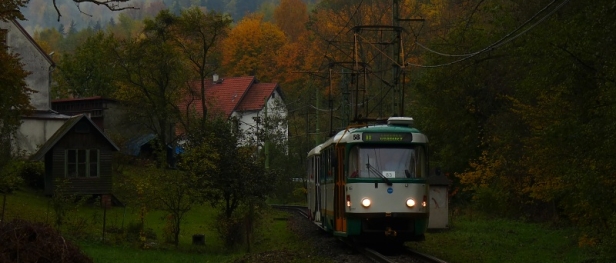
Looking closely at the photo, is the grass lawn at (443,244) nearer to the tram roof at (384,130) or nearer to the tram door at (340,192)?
the tram door at (340,192)

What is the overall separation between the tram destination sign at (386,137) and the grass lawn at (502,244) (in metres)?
2.87

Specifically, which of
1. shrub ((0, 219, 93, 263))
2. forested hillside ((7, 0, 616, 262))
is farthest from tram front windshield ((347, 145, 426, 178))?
shrub ((0, 219, 93, 263))

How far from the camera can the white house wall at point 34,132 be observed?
5123 centimetres

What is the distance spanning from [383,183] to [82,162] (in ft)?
81.5

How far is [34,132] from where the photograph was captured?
52.2m

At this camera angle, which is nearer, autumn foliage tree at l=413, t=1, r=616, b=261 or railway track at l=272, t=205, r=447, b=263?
autumn foliage tree at l=413, t=1, r=616, b=261

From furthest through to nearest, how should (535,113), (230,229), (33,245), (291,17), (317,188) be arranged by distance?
(291,17) < (535,113) < (317,188) < (230,229) < (33,245)

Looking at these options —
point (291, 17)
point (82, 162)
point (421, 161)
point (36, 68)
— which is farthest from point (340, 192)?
point (291, 17)

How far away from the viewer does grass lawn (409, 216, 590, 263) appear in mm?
20000

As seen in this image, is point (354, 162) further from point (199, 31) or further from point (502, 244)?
point (199, 31)

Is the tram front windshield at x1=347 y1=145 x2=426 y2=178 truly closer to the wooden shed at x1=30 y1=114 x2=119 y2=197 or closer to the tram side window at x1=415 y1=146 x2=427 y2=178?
the tram side window at x1=415 y1=146 x2=427 y2=178

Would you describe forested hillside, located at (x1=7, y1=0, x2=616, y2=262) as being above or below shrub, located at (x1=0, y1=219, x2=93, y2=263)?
above

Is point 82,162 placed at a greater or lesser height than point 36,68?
lesser

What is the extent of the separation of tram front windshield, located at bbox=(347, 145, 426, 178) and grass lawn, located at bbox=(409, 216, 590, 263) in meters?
2.17
